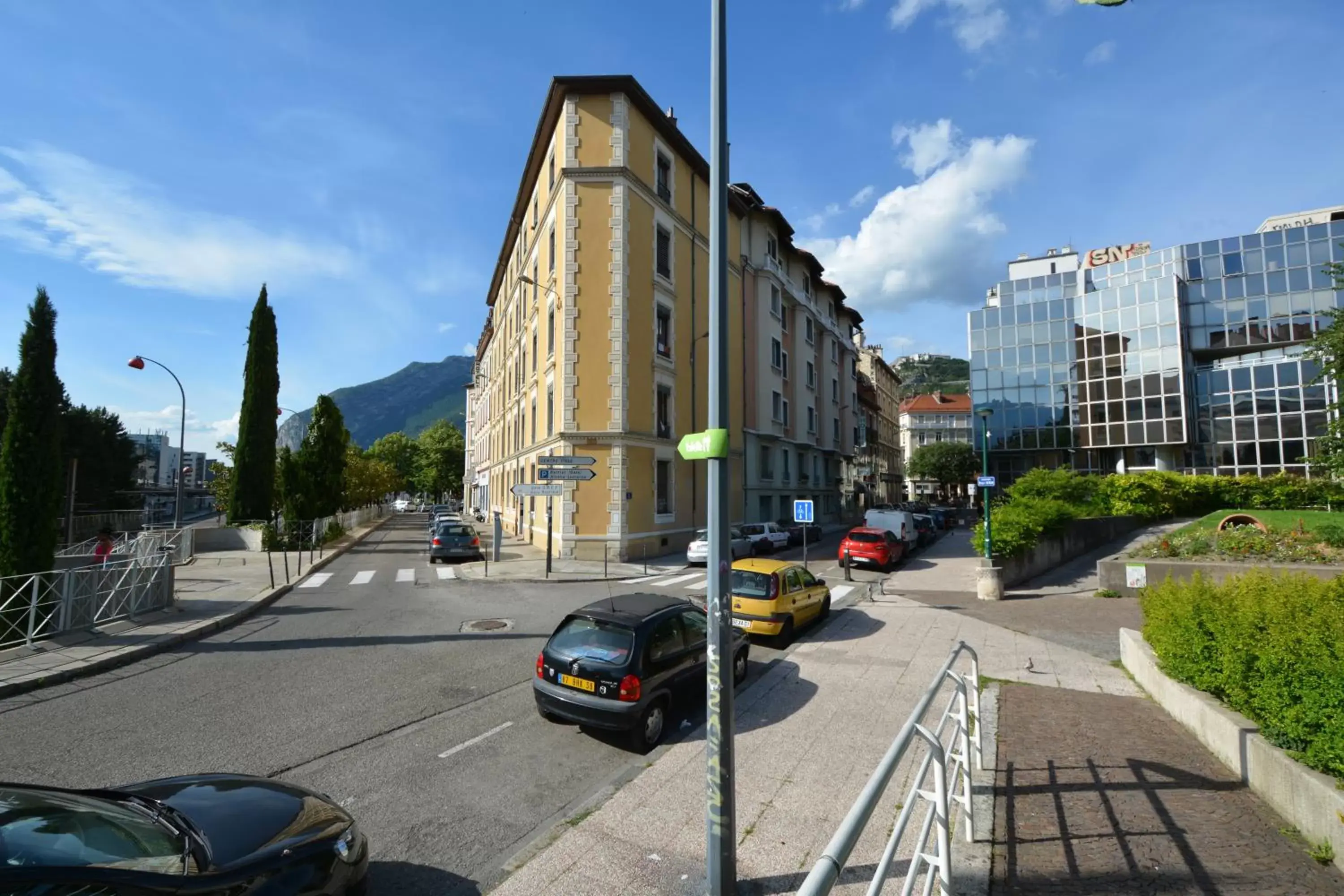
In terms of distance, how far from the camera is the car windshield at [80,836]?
260 centimetres

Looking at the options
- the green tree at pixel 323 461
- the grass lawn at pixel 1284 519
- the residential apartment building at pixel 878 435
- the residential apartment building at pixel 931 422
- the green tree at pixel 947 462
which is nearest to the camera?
the grass lawn at pixel 1284 519

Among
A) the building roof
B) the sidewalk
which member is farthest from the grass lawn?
the building roof

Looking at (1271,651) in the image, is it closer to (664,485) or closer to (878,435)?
(664,485)

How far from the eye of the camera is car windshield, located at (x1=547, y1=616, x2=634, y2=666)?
691 centimetres

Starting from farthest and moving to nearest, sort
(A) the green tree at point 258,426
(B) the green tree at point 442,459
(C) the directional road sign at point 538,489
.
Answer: (B) the green tree at point 442,459 < (A) the green tree at point 258,426 < (C) the directional road sign at point 538,489

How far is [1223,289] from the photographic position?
141 ft

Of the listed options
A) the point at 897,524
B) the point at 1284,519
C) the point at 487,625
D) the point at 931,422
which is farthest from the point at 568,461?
the point at 931,422

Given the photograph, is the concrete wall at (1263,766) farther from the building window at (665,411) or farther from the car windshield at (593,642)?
the building window at (665,411)

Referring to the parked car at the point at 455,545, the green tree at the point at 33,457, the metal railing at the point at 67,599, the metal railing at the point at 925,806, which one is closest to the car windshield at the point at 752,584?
the metal railing at the point at 925,806

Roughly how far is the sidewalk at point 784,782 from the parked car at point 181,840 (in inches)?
50.0

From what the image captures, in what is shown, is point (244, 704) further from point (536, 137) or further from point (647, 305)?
point (536, 137)

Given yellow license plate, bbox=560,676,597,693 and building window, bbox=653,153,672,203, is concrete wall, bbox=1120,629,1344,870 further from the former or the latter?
building window, bbox=653,153,672,203

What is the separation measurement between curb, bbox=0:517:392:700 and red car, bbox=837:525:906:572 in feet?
55.2

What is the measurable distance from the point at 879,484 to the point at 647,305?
59.6 meters
